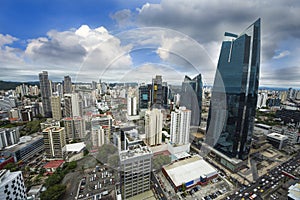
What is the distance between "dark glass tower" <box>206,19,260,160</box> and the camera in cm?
293

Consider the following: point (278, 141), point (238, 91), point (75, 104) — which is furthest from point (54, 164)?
point (278, 141)

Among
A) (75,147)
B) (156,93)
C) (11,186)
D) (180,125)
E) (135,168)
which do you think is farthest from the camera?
(75,147)

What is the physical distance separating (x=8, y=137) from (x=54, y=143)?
2.76m

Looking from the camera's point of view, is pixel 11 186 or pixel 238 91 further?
pixel 238 91

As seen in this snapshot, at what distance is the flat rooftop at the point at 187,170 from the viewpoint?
356 cm

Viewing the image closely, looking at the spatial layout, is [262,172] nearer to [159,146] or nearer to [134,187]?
[159,146]

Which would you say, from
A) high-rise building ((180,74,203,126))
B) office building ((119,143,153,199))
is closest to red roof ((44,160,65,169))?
office building ((119,143,153,199))

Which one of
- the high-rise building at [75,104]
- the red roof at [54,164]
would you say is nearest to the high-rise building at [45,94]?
the high-rise building at [75,104]

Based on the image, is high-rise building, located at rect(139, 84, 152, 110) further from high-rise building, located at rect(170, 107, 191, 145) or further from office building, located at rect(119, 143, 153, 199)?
high-rise building, located at rect(170, 107, 191, 145)

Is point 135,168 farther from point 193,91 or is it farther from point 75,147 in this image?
point 75,147

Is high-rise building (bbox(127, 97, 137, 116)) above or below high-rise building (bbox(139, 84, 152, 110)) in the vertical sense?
below

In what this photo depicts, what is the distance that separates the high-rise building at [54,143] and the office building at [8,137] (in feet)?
7.85

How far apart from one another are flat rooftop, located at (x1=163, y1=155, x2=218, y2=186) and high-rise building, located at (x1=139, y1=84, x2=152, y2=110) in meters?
2.34

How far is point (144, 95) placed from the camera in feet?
8.68
